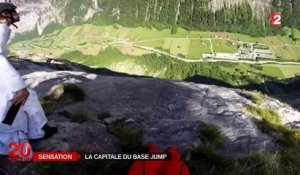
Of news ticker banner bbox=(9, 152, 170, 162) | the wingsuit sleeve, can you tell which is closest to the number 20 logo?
news ticker banner bbox=(9, 152, 170, 162)

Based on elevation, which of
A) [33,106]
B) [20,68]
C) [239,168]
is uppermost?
[33,106]

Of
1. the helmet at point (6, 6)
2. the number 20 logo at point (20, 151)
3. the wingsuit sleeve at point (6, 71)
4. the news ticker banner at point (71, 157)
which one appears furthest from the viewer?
the news ticker banner at point (71, 157)

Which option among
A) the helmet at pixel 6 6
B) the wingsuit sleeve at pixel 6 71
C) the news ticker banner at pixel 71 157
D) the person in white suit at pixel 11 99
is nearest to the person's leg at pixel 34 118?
the person in white suit at pixel 11 99

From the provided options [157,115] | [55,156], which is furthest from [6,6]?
[157,115]

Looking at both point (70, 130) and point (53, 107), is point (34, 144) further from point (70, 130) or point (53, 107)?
point (53, 107)

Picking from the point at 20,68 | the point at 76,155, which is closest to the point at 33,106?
the point at 76,155

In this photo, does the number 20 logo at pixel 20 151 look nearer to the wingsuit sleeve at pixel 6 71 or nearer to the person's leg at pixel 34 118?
the person's leg at pixel 34 118

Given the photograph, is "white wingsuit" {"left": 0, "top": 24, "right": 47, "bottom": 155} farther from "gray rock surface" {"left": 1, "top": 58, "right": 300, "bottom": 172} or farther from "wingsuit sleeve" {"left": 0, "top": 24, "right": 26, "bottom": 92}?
"gray rock surface" {"left": 1, "top": 58, "right": 300, "bottom": 172}
